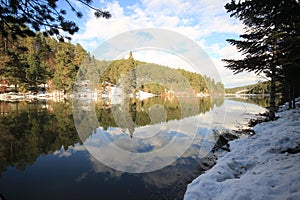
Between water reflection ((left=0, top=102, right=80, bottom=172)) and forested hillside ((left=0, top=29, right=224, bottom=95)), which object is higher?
forested hillside ((left=0, top=29, right=224, bottom=95))

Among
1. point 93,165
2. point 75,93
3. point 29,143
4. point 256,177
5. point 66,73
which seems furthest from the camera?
point 75,93

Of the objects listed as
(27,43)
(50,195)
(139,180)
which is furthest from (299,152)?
(27,43)

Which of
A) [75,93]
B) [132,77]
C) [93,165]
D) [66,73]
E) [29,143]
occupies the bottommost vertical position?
[93,165]

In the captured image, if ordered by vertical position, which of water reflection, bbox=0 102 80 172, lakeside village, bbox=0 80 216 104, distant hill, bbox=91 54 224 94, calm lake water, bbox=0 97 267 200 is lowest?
calm lake water, bbox=0 97 267 200

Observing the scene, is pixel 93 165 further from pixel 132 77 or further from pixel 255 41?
pixel 132 77

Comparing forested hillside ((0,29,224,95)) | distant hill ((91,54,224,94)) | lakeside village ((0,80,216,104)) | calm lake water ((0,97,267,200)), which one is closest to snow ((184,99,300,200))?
calm lake water ((0,97,267,200))

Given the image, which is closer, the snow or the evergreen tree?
the snow

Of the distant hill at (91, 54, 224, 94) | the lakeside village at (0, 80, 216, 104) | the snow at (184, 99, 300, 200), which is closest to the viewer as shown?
the snow at (184, 99, 300, 200)

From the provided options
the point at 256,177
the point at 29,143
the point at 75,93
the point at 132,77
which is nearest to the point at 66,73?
the point at 75,93

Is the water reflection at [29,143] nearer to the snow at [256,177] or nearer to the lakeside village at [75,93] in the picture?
the snow at [256,177]

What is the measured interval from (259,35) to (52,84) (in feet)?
202

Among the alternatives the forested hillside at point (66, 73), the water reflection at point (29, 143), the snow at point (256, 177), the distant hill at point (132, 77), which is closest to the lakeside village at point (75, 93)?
the forested hillside at point (66, 73)

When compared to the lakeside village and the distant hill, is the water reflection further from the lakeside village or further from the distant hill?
the lakeside village

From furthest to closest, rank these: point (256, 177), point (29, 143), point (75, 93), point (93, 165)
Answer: point (75, 93) → point (29, 143) → point (93, 165) → point (256, 177)
